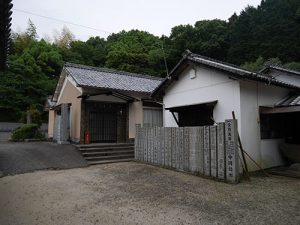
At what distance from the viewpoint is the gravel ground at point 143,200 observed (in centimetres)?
474

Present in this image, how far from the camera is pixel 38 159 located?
1094 cm

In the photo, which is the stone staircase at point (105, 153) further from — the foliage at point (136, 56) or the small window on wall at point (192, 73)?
the foliage at point (136, 56)

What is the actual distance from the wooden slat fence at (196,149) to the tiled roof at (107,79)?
477 cm

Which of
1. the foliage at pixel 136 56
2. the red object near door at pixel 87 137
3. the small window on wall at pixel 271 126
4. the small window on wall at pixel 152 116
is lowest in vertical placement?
the red object near door at pixel 87 137

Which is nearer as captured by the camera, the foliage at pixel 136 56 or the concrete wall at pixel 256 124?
the concrete wall at pixel 256 124

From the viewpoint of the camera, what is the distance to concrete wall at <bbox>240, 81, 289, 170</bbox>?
30.9ft

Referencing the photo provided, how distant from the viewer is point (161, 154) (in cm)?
1048

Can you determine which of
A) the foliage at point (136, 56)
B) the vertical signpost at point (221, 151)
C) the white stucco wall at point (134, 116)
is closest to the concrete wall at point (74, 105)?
the white stucco wall at point (134, 116)

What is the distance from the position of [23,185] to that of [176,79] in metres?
8.69

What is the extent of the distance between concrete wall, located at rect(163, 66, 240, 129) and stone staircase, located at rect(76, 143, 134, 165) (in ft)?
9.25

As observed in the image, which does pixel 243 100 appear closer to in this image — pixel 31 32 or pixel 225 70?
pixel 225 70

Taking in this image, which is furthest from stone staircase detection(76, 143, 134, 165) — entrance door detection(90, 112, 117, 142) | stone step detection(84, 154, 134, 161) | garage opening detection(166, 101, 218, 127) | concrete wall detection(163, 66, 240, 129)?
garage opening detection(166, 101, 218, 127)

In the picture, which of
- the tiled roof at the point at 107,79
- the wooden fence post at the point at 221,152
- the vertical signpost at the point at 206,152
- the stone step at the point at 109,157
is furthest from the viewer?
the tiled roof at the point at 107,79

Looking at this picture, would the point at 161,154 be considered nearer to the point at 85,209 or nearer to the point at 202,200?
the point at 202,200
